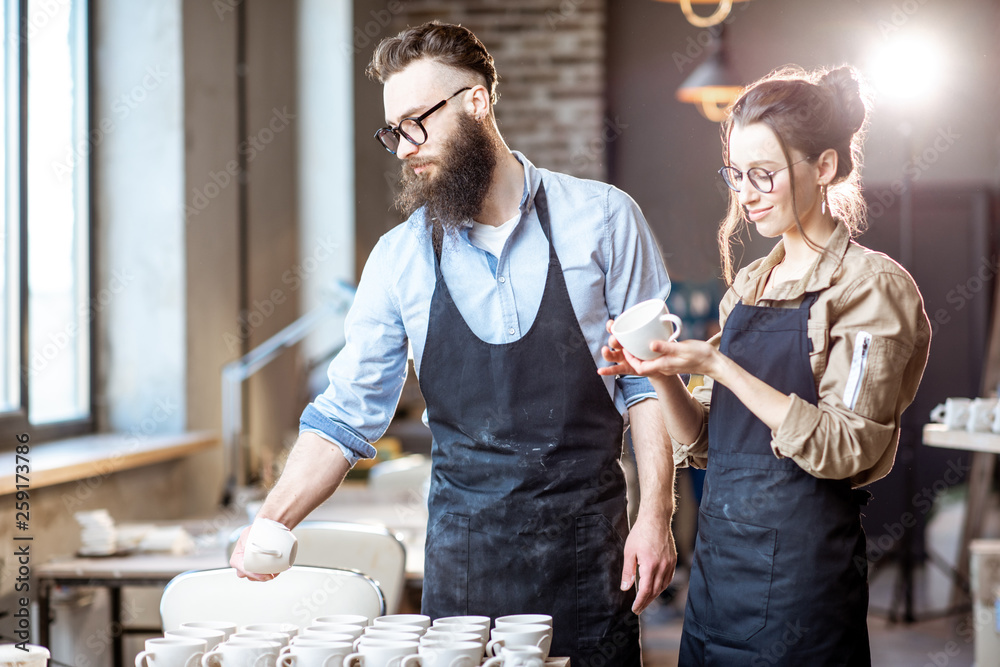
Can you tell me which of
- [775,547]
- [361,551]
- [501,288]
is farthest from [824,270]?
[361,551]

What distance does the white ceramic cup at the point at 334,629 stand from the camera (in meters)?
1.29

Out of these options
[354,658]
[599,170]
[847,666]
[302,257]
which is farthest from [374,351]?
[599,170]

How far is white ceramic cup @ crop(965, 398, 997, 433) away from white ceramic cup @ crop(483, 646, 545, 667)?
62.7 inches

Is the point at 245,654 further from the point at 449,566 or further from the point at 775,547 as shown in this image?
the point at 775,547

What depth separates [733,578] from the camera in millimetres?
1416

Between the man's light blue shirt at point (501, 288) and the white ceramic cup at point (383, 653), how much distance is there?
1.90ft

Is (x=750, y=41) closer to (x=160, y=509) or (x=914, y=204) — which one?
(x=914, y=204)

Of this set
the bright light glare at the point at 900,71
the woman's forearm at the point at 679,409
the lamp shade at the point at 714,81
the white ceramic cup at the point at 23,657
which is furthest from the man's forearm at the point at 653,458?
the bright light glare at the point at 900,71

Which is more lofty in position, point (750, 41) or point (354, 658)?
point (750, 41)

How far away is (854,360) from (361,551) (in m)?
1.30

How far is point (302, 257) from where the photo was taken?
517 centimetres

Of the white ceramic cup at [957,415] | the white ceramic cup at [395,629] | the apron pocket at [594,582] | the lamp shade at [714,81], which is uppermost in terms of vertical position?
the lamp shade at [714,81]

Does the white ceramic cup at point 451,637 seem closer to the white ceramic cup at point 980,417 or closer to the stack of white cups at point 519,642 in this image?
the stack of white cups at point 519,642

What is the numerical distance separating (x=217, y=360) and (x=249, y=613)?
221 centimetres
